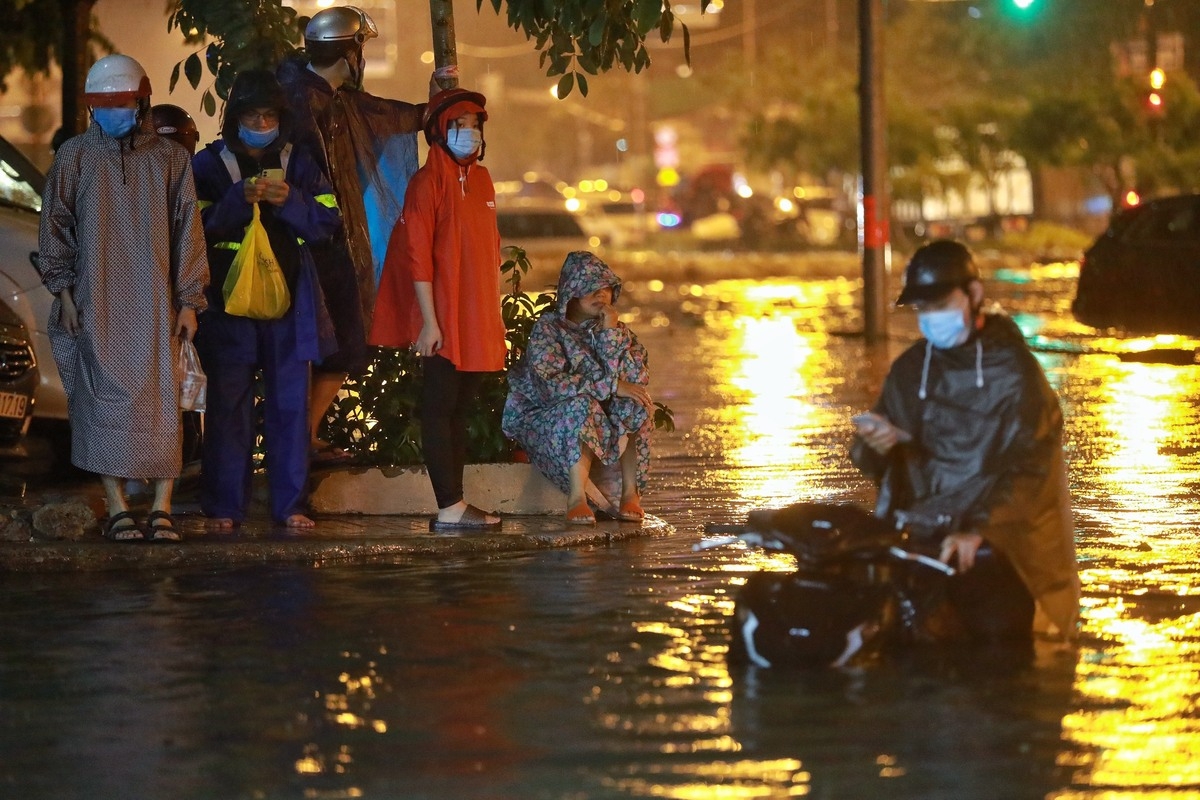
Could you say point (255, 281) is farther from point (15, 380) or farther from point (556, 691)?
point (556, 691)

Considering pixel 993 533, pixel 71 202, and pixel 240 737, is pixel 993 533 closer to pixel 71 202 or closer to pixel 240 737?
pixel 240 737

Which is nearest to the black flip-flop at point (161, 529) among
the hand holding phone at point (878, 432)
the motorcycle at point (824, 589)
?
the motorcycle at point (824, 589)

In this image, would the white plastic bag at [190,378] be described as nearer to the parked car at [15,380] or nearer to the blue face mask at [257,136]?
the blue face mask at [257,136]

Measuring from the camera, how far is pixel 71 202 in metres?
8.70

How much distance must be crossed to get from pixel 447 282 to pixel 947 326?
9.44 feet

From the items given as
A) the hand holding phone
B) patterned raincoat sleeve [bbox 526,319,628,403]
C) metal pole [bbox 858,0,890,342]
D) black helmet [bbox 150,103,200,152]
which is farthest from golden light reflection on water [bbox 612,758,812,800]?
metal pole [bbox 858,0,890,342]

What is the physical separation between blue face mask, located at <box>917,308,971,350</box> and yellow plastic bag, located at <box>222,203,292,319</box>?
3.15 m

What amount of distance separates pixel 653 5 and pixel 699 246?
44272mm

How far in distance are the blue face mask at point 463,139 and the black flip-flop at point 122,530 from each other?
6.54ft

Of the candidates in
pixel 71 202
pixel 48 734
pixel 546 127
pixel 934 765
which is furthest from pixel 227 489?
pixel 546 127

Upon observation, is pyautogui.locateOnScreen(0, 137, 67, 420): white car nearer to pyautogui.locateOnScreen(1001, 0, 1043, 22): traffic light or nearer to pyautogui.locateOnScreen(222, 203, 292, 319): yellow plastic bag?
pyautogui.locateOnScreen(222, 203, 292, 319): yellow plastic bag

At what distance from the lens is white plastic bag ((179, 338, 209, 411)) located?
8844 mm

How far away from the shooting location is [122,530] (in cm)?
892

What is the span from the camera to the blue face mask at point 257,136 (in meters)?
8.95
